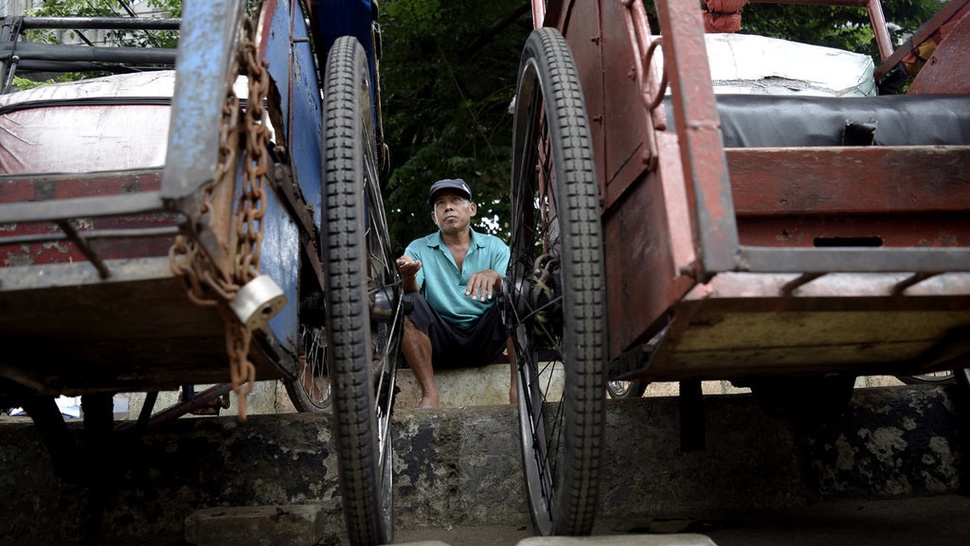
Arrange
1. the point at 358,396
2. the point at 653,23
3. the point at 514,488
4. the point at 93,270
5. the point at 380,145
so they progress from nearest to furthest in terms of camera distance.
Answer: the point at 93,270, the point at 358,396, the point at 514,488, the point at 380,145, the point at 653,23

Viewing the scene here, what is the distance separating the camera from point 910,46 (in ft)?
10.0

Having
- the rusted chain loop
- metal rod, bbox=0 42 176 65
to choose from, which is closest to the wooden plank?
the rusted chain loop

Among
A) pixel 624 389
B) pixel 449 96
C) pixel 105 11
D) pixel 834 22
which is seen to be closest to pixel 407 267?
pixel 624 389

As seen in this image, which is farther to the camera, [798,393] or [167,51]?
[167,51]

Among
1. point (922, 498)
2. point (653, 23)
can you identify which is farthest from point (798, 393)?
point (653, 23)

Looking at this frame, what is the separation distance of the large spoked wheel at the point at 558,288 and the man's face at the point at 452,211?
1.15m

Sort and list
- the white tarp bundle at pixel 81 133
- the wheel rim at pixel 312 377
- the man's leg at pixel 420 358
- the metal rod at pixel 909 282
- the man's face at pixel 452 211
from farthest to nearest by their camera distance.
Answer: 1. the man's face at pixel 452 211
2. the man's leg at pixel 420 358
3. the wheel rim at pixel 312 377
4. the white tarp bundle at pixel 81 133
5. the metal rod at pixel 909 282

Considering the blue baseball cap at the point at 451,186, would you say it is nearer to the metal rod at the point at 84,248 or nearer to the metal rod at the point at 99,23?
the metal rod at the point at 99,23

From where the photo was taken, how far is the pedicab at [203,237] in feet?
5.00

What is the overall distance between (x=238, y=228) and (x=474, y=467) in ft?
5.20

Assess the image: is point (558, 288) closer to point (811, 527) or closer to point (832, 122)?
point (832, 122)

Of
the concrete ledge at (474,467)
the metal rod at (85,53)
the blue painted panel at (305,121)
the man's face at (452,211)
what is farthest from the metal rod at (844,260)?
the metal rod at (85,53)

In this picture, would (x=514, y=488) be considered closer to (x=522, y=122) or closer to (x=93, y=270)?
(x=522, y=122)

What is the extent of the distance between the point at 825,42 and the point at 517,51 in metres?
2.47
